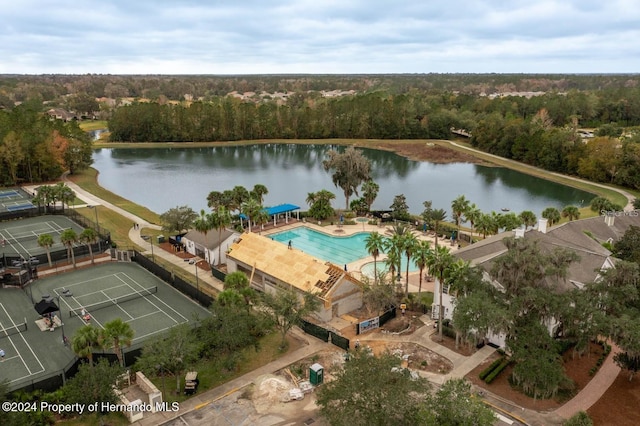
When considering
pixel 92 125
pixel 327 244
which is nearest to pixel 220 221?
pixel 327 244

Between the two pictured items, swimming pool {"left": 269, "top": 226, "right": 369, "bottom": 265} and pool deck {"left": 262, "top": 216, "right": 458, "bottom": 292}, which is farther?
pool deck {"left": 262, "top": 216, "right": 458, "bottom": 292}

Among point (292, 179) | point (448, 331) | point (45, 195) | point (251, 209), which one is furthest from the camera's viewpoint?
point (292, 179)

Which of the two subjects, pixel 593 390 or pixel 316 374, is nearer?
pixel 593 390

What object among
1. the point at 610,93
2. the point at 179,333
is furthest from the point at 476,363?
the point at 610,93

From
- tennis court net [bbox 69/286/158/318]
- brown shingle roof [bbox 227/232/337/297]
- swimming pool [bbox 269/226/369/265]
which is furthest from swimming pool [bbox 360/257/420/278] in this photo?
tennis court net [bbox 69/286/158/318]

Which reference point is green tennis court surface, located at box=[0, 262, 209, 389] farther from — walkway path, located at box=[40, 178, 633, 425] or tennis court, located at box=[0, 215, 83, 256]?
tennis court, located at box=[0, 215, 83, 256]

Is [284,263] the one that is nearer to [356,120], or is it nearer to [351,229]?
[351,229]
